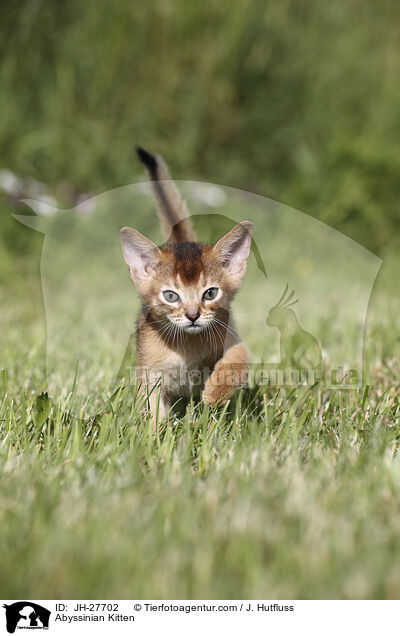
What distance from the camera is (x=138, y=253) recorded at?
74.4 inches

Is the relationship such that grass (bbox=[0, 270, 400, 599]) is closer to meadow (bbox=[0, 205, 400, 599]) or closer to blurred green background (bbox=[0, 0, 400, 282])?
meadow (bbox=[0, 205, 400, 599])

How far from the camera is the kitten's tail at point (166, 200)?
2.03 metres

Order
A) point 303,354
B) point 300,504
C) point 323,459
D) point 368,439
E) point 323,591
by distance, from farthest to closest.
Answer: point 303,354 → point 368,439 → point 323,459 → point 300,504 → point 323,591

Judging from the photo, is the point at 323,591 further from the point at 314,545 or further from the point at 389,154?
the point at 389,154

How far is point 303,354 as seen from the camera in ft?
8.44

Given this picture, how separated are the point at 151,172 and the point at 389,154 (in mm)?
3842

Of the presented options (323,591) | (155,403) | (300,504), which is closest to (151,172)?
(155,403)

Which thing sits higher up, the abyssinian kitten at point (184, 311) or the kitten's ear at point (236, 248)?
the kitten's ear at point (236, 248)

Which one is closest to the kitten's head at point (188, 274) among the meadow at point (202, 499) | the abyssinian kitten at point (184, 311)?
the abyssinian kitten at point (184, 311)

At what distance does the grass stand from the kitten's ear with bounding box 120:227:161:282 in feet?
1.38

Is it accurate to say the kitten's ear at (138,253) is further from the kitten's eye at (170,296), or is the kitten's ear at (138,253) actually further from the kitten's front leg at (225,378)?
the kitten's front leg at (225,378)

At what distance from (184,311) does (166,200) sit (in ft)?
1.43
